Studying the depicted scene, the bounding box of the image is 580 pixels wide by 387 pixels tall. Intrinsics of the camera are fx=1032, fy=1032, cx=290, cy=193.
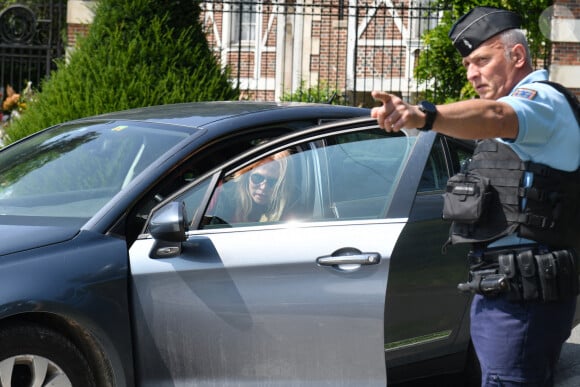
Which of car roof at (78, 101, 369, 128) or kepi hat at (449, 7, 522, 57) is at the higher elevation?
kepi hat at (449, 7, 522, 57)

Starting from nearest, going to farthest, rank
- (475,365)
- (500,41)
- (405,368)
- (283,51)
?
(500,41) → (405,368) → (475,365) → (283,51)

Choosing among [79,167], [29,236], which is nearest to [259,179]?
[79,167]

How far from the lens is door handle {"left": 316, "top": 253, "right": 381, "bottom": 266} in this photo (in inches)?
163

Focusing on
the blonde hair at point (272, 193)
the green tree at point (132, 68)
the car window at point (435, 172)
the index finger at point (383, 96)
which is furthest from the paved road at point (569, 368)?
the green tree at point (132, 68)

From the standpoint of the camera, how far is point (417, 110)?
2701 millimetres

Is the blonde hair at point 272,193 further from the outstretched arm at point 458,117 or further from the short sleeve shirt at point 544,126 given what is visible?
the outstretched arm at point 458,117

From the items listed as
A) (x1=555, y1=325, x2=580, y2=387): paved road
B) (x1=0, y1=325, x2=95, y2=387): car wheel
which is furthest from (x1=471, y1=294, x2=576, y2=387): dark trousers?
(x1=555, y1=325, x2=580, y2=387): paved road

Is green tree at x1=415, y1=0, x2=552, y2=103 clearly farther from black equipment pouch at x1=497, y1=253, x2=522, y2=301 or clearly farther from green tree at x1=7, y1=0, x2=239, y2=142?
black equipment pouch at x1=497, y1=253, x2=522, y2=301

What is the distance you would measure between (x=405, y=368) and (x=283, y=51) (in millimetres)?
18389

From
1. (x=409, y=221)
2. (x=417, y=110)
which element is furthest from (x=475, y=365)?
(x=417, y=110)

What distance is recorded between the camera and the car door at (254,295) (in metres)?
4.03

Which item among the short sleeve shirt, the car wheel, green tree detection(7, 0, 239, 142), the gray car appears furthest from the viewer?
green tree detection(7, 0, 239, 142)

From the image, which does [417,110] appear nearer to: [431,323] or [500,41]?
[500,41]

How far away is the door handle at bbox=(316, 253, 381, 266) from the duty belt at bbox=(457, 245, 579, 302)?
3.23ft
